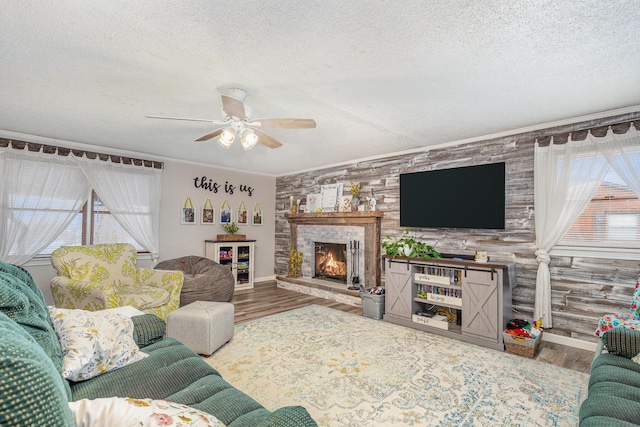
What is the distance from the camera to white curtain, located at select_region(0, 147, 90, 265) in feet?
13.0

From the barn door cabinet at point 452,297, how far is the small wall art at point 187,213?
145 inches

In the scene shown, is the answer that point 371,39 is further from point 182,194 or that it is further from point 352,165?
point 182,194

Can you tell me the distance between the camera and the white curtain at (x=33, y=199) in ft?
13.0

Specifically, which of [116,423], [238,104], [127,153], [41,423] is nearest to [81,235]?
[127,153]

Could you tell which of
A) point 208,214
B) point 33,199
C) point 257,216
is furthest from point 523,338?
point 33,199

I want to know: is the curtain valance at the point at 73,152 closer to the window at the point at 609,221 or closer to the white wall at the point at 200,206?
the white wall at the point at 200,206

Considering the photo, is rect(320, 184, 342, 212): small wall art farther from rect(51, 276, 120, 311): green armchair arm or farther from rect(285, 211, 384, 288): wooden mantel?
rect(51, 276, 120, 311): green armchair arm

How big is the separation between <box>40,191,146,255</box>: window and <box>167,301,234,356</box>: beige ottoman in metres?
2.57

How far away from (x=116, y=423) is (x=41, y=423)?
44 cm

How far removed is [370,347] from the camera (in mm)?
3244

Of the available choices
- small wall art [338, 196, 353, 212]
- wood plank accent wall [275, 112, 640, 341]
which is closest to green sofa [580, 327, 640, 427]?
wood plank accent wall [275, 112, 640, 341]

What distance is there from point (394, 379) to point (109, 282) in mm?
3520

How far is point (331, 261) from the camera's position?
6055 mm

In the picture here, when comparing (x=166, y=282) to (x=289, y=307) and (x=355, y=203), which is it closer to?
(x=289, y=307)
